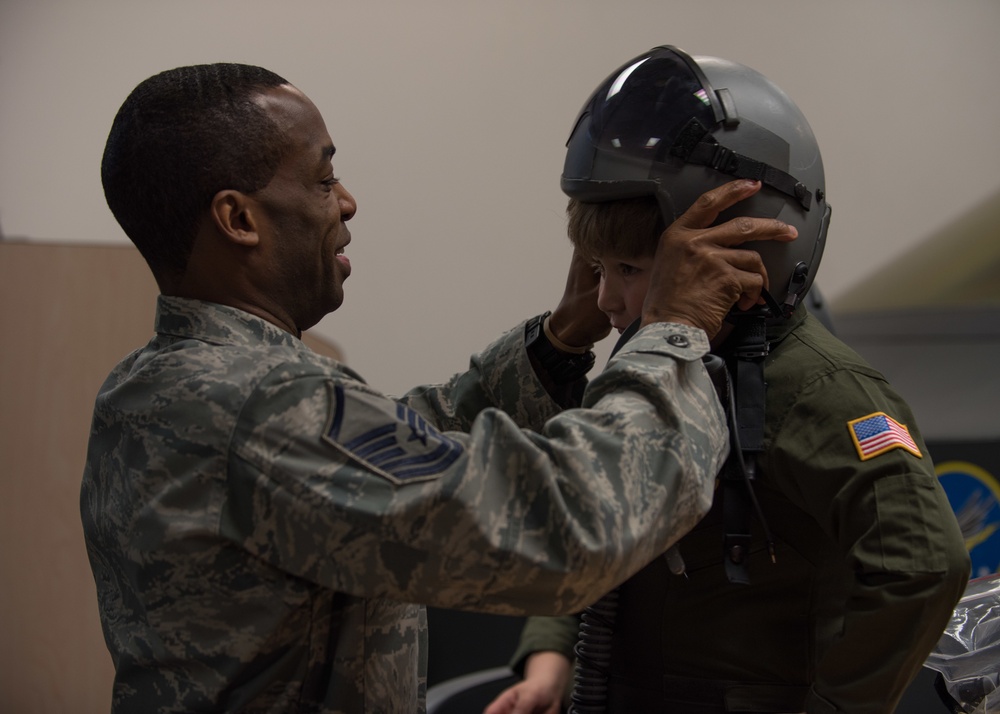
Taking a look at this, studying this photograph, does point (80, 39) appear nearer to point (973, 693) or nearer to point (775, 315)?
point (775, 315)

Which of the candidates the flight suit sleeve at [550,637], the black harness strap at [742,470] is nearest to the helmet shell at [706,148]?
the black harness strap at [742,470]

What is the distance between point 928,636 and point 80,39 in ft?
7.13

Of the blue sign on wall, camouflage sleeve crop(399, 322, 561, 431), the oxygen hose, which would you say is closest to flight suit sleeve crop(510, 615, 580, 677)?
the oxygen hose

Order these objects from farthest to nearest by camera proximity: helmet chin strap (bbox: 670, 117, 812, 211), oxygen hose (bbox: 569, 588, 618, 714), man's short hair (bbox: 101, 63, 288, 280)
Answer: oxygen hose (bbox: 569, 588, 618, 714) < helmet chin strap (bbox: 670, 117, 812, 211) < man's short hair (bbox: 101, 63, 288, 280)

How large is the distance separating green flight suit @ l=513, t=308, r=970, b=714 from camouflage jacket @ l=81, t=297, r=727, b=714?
15 centimetres

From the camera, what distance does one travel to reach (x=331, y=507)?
2.41 ft

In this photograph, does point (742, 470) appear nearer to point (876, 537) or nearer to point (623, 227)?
point (876, 537)

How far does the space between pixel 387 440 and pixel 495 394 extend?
45 cm

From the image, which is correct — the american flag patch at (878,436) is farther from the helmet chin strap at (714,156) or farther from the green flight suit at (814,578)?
the helmet chin strap at (714,156)

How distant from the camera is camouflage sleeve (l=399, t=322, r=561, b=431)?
119cm

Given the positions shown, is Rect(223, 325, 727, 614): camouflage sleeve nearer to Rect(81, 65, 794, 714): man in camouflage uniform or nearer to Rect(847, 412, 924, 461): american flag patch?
Rect(81, 65, 794, 714): man in camouflage uniform

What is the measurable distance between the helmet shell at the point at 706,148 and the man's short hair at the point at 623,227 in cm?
1

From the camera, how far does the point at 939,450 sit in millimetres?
2303

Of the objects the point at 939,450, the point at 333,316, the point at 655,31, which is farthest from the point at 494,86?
the point at 939,450
